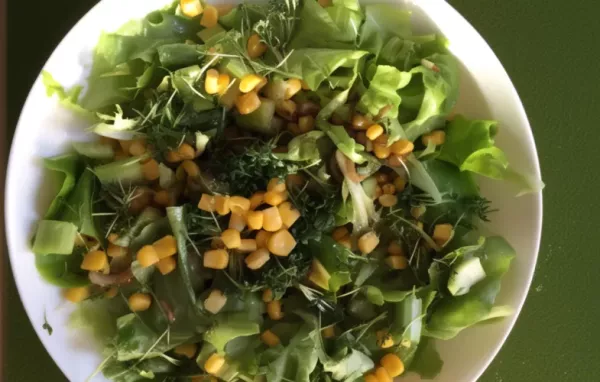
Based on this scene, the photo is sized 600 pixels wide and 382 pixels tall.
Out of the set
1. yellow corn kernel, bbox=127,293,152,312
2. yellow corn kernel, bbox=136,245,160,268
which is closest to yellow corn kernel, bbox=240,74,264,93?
yellow corn kernel, bbox=136,245,160,268

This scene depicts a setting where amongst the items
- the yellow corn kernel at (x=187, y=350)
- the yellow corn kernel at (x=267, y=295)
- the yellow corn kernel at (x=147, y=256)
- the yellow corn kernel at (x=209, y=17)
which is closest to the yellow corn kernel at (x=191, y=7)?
the yellow corn kernel at (x=209, y=17)

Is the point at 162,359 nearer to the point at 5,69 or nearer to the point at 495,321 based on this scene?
the point at 495,321

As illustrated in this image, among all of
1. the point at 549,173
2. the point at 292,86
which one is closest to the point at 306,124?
the point at 292,86

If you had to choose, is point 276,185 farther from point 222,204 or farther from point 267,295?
point 267,295

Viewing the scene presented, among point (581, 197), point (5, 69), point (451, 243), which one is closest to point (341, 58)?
point (451, 243)

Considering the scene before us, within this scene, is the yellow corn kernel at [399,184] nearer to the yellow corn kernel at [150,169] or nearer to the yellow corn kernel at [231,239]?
the yellow corn kernel at [231,239]

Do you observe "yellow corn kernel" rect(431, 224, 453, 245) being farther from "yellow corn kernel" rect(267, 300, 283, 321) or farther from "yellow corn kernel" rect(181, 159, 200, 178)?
"yellow corn kernel" rect(181, 159, 200, 178)
